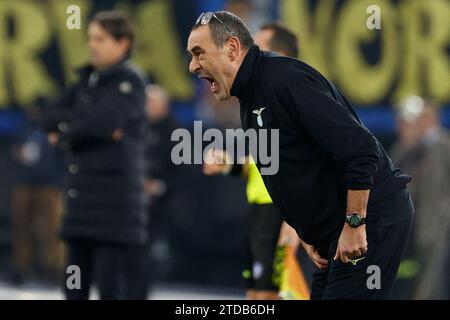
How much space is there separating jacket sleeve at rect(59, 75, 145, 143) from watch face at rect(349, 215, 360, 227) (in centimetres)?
307

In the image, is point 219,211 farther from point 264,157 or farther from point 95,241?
point 264,157

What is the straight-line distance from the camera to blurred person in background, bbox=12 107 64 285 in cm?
1404

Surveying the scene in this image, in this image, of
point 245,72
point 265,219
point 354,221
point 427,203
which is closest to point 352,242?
point 354,221

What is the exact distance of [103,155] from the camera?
27.0ft

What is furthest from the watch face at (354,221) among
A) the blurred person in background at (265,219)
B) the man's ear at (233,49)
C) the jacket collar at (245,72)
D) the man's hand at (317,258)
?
the blurred person in background at (265,219)

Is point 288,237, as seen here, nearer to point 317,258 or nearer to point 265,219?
point 265,219

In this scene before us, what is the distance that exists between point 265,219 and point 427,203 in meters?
3.95

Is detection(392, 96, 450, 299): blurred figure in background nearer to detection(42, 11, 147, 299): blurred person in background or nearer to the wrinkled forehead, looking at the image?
detection(42, 11, 147, 299): blurred person in background

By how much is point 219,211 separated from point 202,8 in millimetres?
2130

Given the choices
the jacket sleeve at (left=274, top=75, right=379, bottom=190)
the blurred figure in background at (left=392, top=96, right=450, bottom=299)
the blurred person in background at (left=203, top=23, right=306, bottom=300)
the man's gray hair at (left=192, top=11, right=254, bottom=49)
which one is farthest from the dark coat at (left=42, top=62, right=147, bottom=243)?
the blurred figure in background at (left=392, top=96, right=450, bottom=299)

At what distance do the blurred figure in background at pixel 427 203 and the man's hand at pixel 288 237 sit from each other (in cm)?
384

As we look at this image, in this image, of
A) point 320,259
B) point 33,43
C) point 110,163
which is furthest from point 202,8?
point 320,259

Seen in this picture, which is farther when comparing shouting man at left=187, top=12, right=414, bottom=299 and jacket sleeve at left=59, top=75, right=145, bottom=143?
jacket sleeve at left=59, top=75, right=145, bottom=143

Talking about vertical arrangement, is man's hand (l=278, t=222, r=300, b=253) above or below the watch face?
below
